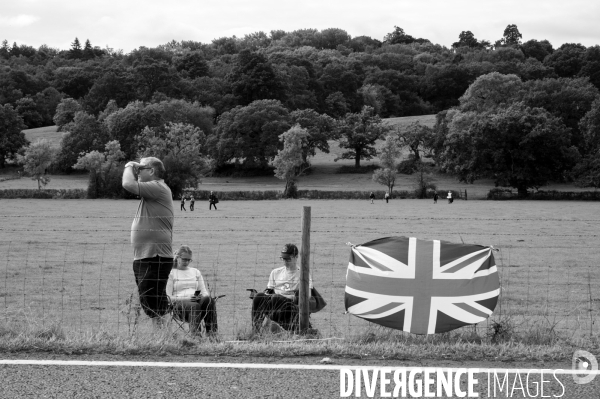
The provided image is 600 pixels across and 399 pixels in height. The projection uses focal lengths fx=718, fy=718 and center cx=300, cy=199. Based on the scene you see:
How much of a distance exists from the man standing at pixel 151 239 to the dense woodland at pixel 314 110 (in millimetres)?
76850

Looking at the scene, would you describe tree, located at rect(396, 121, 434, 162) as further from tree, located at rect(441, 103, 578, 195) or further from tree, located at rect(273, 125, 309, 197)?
Result: tree, located at rect(441, 103, 578, 195)

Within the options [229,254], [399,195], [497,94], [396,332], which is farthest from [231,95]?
[396,332]

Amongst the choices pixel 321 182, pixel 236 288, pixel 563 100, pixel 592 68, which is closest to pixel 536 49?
pixel 592 68

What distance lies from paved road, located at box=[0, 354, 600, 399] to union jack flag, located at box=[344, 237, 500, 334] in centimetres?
142

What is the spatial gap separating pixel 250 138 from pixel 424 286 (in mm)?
106635

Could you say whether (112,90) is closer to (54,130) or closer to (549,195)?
(54,130)

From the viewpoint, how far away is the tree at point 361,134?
11806 cm

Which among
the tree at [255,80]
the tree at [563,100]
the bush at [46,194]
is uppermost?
the tree at [255,80]

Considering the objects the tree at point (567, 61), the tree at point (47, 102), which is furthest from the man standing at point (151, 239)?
the tree at point (47, 102)

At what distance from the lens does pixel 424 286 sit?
27.5 ft

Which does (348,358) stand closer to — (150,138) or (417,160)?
(150,138)

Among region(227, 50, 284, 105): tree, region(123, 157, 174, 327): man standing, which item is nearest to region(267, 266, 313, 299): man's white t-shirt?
region(123, 157, 174, 327): man standing

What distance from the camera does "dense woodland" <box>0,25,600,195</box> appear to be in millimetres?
88562

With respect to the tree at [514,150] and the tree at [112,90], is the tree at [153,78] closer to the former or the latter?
the tree at [112,90]
